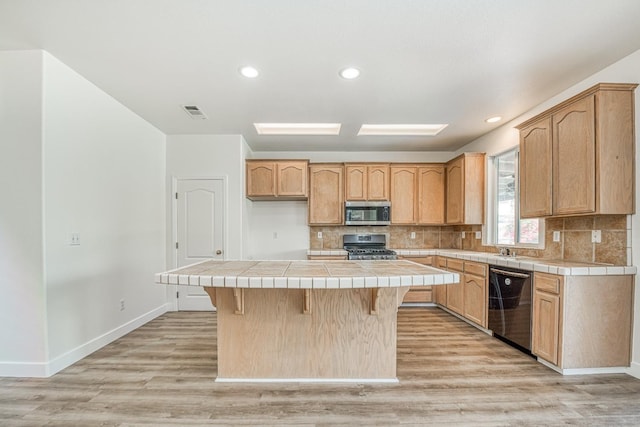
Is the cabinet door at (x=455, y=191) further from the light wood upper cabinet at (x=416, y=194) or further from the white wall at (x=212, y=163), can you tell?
the white wall at (x=212, y=163)

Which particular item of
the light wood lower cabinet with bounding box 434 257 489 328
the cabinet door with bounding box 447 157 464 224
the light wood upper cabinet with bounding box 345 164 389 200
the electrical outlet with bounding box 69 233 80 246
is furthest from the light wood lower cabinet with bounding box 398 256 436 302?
the electrical outlet with bounding box 69 233 80 246

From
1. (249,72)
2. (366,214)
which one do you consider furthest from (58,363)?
(366,214)

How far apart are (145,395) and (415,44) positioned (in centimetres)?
317

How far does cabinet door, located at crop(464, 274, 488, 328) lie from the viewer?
10.6 ft

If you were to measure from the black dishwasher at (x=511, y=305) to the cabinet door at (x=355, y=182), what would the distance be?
2055 millimetres

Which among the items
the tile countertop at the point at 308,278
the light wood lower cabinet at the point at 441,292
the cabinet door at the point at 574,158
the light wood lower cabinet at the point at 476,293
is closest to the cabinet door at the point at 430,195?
the light wood lower cabinet at the point at 441,292

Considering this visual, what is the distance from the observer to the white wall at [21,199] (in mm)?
2256

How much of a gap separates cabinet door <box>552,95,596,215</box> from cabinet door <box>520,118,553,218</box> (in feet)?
0.22

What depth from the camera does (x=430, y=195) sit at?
4.59 meters

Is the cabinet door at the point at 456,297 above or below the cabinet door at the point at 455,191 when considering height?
below

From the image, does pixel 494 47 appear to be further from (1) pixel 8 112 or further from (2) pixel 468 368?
(1) pixel 8 112

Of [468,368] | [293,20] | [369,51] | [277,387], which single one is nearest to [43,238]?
[277,387]

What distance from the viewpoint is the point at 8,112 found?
226 cm

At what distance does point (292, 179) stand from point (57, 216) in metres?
2.71
